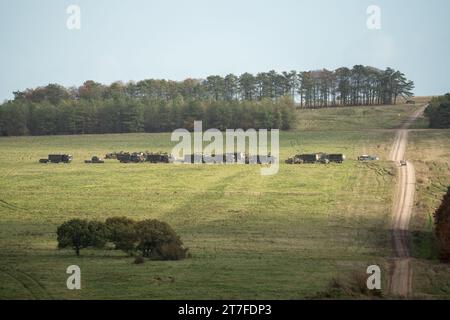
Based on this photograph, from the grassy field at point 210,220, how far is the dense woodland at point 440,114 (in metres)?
17.9

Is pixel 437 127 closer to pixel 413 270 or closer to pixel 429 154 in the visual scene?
pixel 429 154

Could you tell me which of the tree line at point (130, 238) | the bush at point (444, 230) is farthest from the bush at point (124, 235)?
the bush at point (444, 230)

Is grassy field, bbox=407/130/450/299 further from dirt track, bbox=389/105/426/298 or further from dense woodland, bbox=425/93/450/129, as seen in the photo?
dense woodland, bbox=425/93/450/129

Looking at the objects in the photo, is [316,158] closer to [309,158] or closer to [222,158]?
[309,158]

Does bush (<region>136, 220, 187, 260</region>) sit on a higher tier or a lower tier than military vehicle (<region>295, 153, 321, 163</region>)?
lower

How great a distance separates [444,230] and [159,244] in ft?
50.8

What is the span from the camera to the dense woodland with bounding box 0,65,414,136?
120m

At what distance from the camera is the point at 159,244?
37.4 meters

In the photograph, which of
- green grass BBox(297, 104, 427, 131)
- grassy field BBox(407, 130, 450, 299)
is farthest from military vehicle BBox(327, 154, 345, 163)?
green grass BBox(297, 104, 427, 131)

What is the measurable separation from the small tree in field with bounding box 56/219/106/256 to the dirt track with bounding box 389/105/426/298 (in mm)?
15765

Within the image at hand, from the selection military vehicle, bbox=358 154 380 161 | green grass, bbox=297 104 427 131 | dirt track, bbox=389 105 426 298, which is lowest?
dirt track, bbox=389 105 426 298

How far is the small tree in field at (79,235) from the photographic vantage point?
125ft

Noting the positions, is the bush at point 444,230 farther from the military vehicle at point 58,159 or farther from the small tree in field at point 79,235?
the military vehicle at point 58,159
